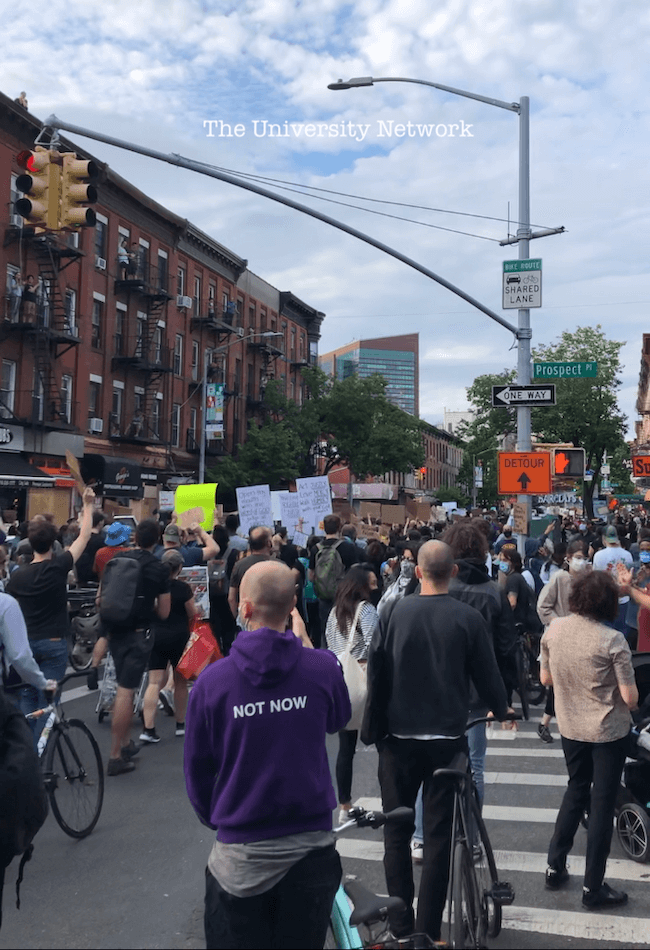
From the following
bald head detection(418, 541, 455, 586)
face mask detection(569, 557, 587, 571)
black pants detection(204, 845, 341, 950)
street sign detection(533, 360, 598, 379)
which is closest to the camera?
black pants detection(204, 845, 341, 950)

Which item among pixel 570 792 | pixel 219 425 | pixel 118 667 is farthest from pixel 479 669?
pixel 219 425

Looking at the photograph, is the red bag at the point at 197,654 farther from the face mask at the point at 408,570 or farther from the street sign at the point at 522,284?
the street sign at the point at 522,284

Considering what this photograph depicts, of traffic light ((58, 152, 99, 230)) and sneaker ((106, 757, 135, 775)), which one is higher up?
traffic light ((58, 152, 99, 230))

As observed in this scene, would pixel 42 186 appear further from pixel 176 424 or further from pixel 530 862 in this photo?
pixel 176 424

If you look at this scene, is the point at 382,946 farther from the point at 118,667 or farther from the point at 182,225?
the point at 182,225

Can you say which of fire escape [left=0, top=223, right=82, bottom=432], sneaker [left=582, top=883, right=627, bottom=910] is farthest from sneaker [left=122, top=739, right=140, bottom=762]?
fire escape [left=0, top=223, right=82, bottom=432]

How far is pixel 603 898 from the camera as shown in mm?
5086

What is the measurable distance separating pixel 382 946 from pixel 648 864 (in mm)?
3126

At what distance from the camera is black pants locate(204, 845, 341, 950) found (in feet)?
9.68

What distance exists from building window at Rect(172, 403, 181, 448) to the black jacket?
39.5 metres

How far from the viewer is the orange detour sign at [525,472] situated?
46.8 ft

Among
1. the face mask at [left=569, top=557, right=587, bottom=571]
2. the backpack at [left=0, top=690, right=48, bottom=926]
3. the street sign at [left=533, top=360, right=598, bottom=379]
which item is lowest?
the backpack at [left=0, top=690, right=48, bottom=926]

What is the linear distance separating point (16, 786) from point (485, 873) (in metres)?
2.45

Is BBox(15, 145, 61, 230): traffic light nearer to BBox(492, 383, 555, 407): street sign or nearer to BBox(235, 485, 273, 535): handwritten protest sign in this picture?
BBox(235, 485, 273, 535): handwritten protest sign
